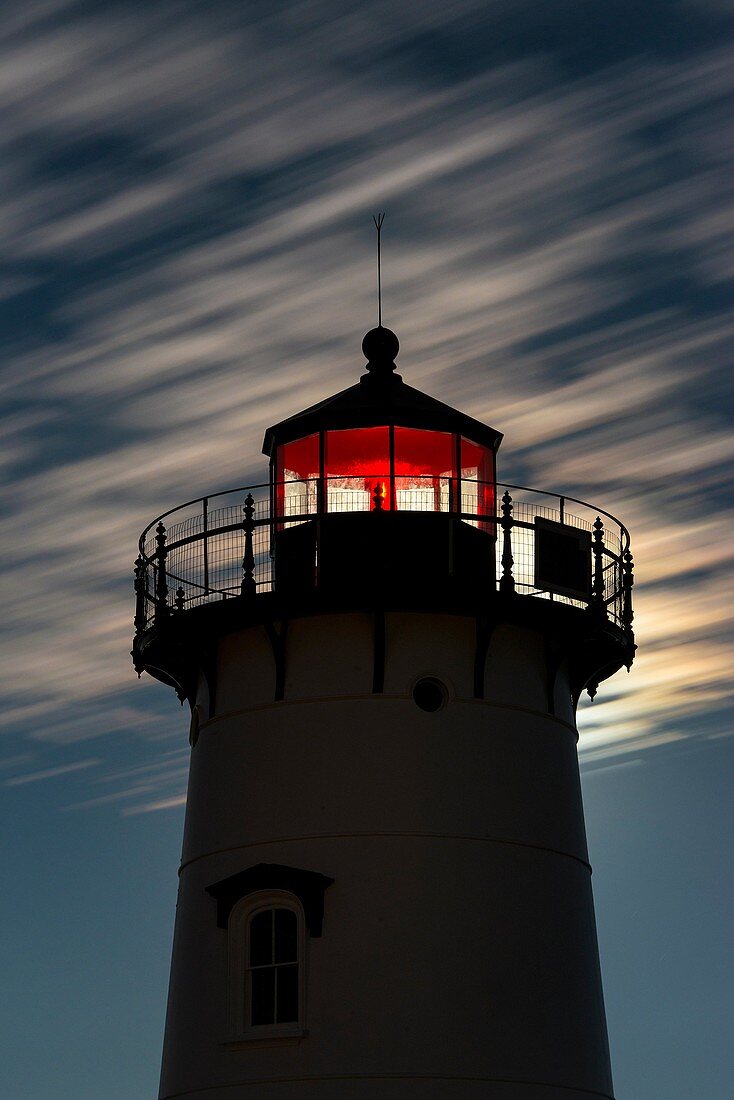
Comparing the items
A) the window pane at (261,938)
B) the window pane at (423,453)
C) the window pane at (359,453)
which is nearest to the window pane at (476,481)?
the window pane at (423,453)

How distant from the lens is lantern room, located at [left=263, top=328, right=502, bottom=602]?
2064 centimetres

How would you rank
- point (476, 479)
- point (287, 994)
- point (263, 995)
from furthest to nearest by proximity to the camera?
1. point (476, 479)
2. point (263, 995)
3. point (287, 994)

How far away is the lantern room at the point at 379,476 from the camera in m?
20.6

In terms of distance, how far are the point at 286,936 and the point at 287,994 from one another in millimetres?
638

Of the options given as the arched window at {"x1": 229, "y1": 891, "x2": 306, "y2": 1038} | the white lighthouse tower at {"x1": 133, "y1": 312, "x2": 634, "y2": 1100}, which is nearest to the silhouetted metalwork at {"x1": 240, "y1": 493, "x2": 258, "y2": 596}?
the white lighthouse tower at {"x1": 133, "y1": 312, "x2": 634, "y2": 1100}

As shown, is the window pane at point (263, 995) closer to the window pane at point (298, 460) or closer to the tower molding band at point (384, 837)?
the tower molding band at point (384, 837)

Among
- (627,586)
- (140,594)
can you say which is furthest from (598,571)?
(140,594)

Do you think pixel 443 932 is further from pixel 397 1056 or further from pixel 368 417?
pixel 368 417

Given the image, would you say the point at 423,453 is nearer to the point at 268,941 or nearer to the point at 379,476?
the point at 379,476

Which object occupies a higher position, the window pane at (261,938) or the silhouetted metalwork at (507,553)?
the silhouetted metalwork at (507,553)

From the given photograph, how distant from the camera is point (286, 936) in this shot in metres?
19.8

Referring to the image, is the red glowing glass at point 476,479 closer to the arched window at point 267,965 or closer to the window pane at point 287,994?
the arched window at point 267,965

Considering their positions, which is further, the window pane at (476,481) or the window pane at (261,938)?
the window pane at (476,481)

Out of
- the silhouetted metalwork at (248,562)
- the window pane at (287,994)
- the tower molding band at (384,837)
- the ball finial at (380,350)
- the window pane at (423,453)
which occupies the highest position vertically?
the ball finial at (380,350)
